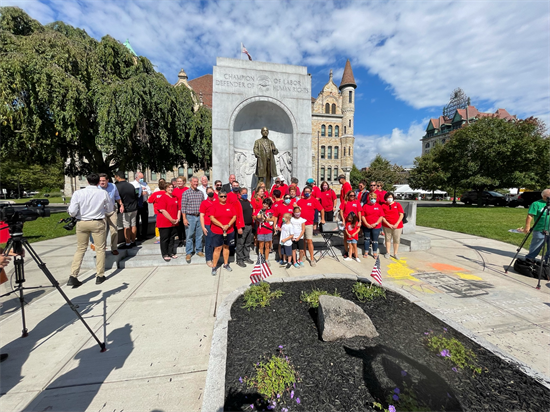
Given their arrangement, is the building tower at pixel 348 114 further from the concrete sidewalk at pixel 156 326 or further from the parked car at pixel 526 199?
the concrete sidewalk at pixel 156 326

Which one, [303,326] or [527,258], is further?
[527,258]

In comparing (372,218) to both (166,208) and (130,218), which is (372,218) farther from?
(130,218)

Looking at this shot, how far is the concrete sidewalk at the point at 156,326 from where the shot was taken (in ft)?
7.31

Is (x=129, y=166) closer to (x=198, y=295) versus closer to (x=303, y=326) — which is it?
(x=198, y=295)

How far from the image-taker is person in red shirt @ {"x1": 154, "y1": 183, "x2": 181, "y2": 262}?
18.1 ft

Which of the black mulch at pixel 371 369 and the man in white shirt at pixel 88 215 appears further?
the man in white shirt at pixel 88 215

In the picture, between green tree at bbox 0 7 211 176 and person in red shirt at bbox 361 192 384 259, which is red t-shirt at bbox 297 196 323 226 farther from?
green tree at bbox 0 7 211 176

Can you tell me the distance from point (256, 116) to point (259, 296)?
9.20m

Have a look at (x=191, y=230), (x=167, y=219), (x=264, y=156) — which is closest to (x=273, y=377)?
(x=191, y=230)

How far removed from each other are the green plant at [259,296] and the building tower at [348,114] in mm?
46081

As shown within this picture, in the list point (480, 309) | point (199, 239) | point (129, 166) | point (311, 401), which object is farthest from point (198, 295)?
point (129, 166)

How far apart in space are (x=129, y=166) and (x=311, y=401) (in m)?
18.1

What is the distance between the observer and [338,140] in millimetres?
46562

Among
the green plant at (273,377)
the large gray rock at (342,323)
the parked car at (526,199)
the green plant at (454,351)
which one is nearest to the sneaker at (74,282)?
the green plant at (273,377)
